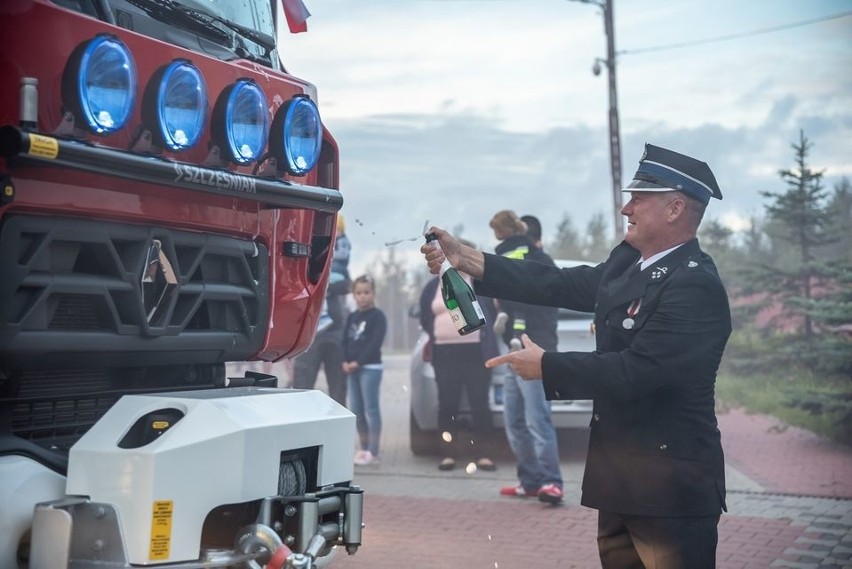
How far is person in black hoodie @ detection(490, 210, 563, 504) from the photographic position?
27.1ft

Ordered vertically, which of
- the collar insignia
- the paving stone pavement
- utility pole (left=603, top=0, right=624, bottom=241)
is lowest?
the paving stone pavement

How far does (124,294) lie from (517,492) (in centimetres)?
569

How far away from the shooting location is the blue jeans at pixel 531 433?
325 inches

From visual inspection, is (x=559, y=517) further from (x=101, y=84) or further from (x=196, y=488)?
(x=101, y=84)

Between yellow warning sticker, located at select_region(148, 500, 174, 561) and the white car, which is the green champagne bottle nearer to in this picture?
yellow warning sticker, located at select_region(148, 500, 174, 561)

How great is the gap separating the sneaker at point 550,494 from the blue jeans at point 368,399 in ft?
8.00

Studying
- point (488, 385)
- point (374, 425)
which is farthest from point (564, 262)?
point (374, 425)

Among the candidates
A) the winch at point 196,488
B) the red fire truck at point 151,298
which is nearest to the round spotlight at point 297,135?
the red fire truck at point 151,298

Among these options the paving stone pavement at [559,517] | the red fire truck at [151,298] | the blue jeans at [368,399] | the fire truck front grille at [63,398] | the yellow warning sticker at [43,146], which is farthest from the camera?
the blue jeans at [368,399]

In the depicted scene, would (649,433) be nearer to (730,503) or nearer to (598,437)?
(598,437)

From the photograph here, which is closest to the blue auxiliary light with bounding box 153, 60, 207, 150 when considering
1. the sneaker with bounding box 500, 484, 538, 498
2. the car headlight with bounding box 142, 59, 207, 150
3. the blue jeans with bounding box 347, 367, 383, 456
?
the car headlight with bounding box 142, 59, 207, 150

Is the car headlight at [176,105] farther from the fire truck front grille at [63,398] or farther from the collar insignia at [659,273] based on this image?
the collar insignia at [659,273]

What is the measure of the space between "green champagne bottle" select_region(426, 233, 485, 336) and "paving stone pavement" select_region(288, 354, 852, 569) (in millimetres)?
2270

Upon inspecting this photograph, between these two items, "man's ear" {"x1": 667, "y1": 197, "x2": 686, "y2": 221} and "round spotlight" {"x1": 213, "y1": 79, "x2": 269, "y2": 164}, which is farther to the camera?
"man's ear" {"x1": 667, "y1": 197, "x2": 686, "y2": 221}
